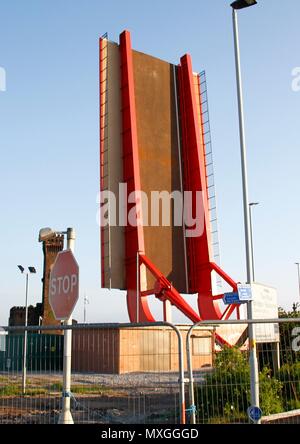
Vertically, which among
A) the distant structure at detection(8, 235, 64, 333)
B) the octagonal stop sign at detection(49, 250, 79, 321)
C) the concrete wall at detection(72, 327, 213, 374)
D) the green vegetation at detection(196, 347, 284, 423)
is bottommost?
the green vegetation at detection(196, 347, 284, 423)

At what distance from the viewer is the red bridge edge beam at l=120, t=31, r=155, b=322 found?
86.8ft

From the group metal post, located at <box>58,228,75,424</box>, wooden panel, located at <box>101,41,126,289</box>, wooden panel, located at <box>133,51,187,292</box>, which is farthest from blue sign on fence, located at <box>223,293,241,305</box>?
wooden panel, located at <box>133,51,187,292</box>

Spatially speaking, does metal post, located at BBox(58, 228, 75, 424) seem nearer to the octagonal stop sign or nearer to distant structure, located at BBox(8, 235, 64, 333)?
the octagonal stop sign

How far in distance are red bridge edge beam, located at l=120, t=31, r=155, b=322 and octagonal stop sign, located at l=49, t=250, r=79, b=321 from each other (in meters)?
18.8

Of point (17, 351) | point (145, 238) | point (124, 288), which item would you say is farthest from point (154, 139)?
point (17, 351)

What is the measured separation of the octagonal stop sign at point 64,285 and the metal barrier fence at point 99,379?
32 cm

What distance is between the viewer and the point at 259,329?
1052 cm

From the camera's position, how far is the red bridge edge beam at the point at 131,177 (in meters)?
26.5

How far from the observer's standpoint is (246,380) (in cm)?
1022

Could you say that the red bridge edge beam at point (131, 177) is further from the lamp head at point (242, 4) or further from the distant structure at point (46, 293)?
→ the distant structure at point (46, 293)

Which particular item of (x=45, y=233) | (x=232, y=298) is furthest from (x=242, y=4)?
(x=45, y=233)

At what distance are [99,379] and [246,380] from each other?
3592mm

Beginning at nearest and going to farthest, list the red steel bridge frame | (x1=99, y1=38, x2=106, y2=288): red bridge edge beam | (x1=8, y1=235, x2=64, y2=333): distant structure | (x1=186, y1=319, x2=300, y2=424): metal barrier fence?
(x1=186, y1=319, x2=300, y2=424): metal barrier fence < the red steel bridge frame < (x1=99, y1=38, x2=106, y2=288): red bridge edge beam < (x1=8, y1=235, x2=64, y2=333): distant structure

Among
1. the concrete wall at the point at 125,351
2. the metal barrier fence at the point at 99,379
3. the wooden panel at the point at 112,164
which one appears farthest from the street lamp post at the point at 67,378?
the wooden panel at the point at 112,164
